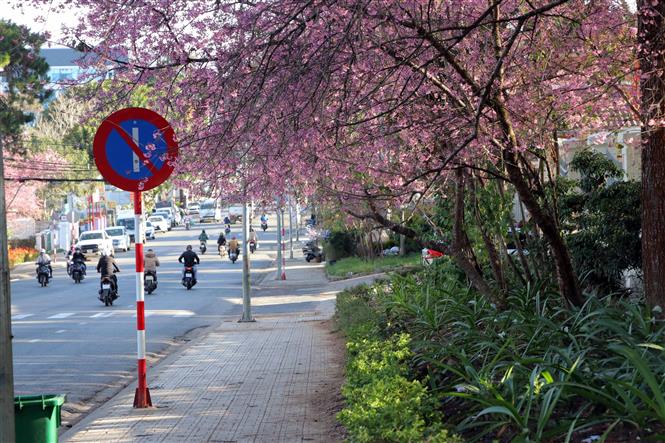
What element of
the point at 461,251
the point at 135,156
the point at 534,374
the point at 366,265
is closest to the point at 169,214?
the point at 366,265

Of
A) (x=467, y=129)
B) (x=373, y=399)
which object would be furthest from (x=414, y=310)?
(x=373, y=399)

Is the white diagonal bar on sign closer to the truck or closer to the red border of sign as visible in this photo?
the red border of sign

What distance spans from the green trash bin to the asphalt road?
6.14 meters

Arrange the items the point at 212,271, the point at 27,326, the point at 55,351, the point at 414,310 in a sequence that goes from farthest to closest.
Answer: the point at 212,271 → the point at 27,326 → the point at 55,351 → the point at 414,310

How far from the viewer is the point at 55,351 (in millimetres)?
17078

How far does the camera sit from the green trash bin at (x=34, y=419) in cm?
604

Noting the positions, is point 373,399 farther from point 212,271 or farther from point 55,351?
point 212,271

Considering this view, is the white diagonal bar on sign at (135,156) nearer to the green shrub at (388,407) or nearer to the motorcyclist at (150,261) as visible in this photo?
the green shrub at (388,407)

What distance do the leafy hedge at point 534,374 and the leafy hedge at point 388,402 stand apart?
2 centimetres

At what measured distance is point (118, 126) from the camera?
381 inches

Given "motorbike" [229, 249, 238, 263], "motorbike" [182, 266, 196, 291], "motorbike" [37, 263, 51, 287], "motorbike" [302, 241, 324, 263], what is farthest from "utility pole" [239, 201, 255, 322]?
"motorbike" [302, 241, 324, 263]

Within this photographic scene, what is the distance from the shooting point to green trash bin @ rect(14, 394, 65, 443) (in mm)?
6035

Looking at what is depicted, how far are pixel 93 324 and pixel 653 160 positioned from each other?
16.3 m

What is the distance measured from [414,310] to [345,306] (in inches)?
225
